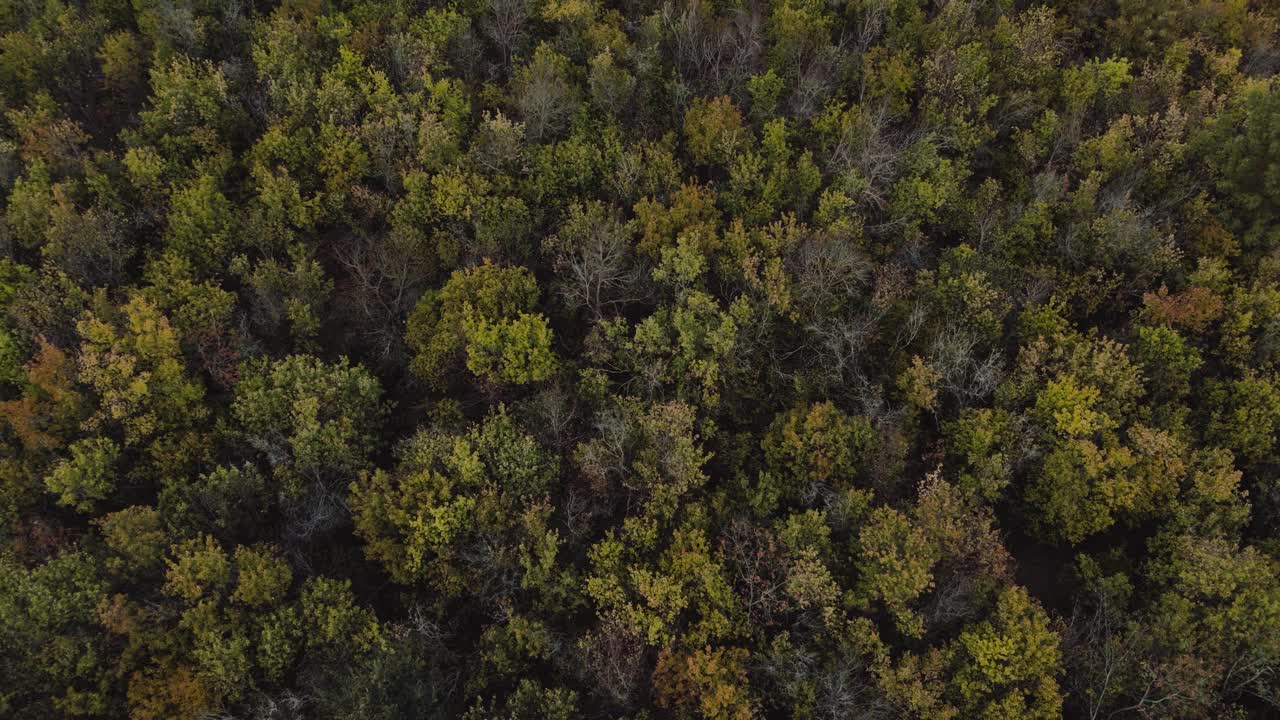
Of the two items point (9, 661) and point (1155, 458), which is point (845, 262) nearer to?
point (1155, 458)

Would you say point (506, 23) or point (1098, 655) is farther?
point (506, 23)

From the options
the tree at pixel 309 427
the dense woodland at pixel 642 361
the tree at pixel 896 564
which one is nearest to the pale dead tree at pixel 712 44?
the dense woodland at pixel 642 361

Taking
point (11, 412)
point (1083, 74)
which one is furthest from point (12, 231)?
point (1083, 74)

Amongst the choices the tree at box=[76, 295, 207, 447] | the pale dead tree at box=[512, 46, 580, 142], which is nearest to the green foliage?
the tree at box=[76, 295, 207, 447]

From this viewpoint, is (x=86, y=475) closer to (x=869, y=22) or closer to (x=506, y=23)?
(x=506, y=23)

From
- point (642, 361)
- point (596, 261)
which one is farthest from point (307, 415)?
point (642, 361)

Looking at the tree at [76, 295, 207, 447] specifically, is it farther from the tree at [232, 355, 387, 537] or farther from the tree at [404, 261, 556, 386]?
the tree at [404, 261, 556, 386]

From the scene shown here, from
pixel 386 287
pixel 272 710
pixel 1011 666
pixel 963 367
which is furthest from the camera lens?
pixel 386 287

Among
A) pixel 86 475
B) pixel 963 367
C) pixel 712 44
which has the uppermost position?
pixel 712 44
